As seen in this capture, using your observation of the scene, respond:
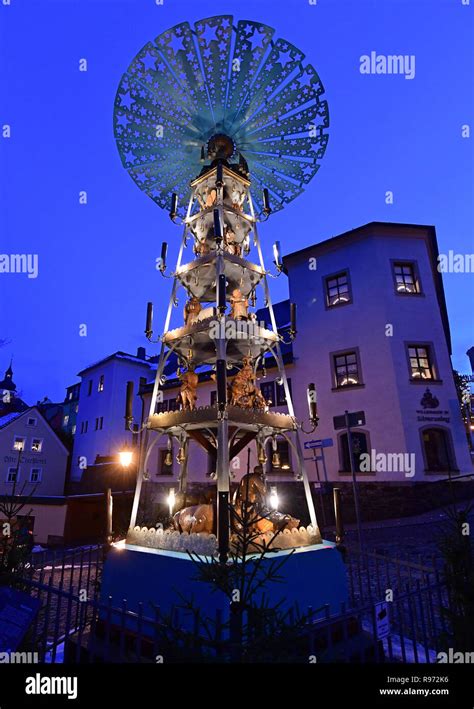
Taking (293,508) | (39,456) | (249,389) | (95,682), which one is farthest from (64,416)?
(95,682)

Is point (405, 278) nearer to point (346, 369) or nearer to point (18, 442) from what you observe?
point (346, 369)

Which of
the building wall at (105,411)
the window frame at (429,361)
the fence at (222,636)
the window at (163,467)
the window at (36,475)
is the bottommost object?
the fence at (222,636)

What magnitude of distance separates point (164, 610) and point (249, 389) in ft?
14.3

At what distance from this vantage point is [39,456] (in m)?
36.2

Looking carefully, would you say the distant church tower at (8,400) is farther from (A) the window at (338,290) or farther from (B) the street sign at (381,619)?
(B) the street sign at (381,619)

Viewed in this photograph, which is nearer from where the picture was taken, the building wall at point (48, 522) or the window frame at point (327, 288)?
the window frame at point (327, 288)

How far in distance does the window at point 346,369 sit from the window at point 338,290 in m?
3.30

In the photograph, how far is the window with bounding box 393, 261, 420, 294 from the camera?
20.9 meters

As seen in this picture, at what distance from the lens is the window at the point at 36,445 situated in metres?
35.7

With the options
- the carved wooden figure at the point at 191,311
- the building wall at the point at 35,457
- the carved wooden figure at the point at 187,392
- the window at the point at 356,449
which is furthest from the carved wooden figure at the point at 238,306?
the building wall at the point at 35,457

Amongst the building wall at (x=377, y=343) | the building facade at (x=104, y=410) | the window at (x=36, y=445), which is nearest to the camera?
the building wall at (x=377, y=343)

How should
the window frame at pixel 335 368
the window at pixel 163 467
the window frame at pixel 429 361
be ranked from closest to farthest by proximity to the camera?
the window frame at pixel 429 361
the window frame at pixel 335 368
the window at pixel 163 467

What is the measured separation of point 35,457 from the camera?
118 feet

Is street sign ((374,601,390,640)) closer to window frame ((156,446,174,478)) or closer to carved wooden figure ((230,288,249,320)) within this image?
carved wooden figure ((230,288,249,320))
